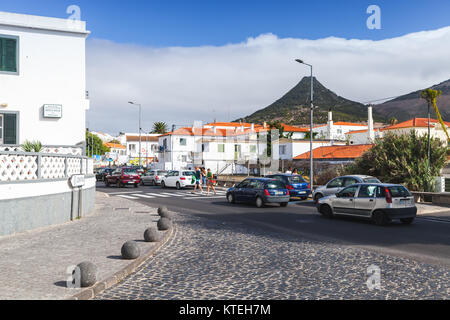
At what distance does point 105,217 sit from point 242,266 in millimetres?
8152

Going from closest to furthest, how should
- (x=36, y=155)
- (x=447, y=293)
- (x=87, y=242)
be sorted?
1. (x=447, y=293)
2. (x=87, y=242)
3. (x=36, y=155)

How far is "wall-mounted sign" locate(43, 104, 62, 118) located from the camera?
57.5 feet

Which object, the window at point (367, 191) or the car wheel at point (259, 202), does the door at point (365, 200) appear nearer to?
the window at point (367, 191)

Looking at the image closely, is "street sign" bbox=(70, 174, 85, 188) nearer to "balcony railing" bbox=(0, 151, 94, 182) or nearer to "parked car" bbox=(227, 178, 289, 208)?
"balcony railing" bbox=(0, 151, 94, 182)

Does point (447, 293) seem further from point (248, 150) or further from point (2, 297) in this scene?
point (248, 150)

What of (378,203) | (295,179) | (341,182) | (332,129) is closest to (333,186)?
(341,182)

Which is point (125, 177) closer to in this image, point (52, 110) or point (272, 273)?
point (52, 110)

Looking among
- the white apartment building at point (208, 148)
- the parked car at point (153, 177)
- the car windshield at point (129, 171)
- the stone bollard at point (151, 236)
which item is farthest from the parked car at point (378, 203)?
the white apartment building at point (208, 148)

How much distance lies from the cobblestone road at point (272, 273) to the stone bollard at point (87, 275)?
28cm

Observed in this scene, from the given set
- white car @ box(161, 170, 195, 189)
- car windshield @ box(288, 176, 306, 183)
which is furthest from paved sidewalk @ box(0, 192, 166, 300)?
white car @ box(161, 170, 195, 189)

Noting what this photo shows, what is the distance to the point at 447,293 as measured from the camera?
6.06 m

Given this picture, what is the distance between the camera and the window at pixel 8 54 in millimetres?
16641

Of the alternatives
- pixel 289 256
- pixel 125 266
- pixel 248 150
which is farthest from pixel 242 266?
pixel 248 150

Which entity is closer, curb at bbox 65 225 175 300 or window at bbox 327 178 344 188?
curb at bbox 65 225 175 300
